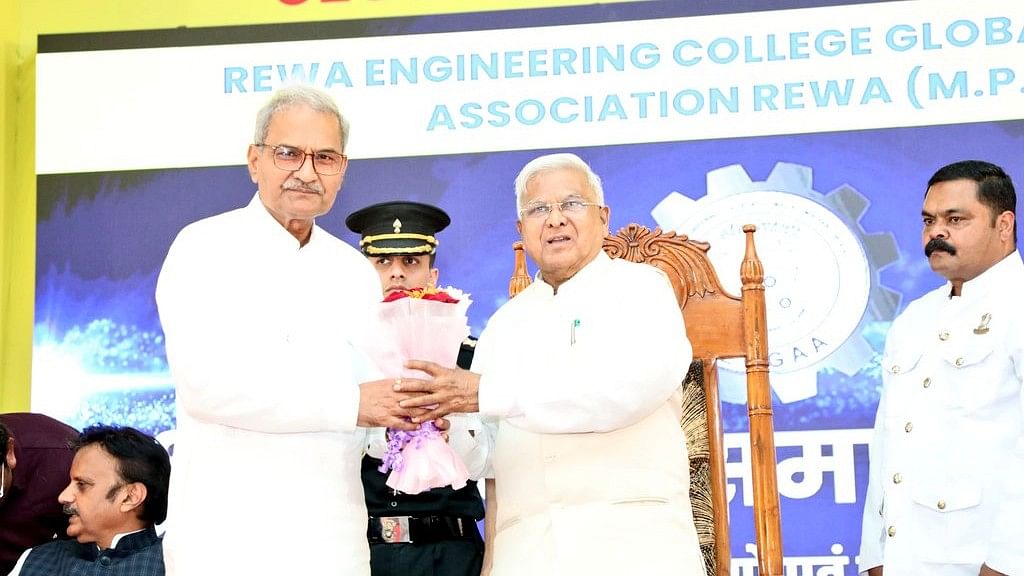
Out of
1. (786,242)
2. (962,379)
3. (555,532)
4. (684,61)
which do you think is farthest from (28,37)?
(962,379)

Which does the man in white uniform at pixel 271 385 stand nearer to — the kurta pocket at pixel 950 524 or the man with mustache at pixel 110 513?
the man with mustache at pixel 110 513

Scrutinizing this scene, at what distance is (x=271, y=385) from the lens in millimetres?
2498

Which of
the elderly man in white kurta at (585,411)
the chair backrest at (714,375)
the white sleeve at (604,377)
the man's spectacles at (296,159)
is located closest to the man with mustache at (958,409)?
the chair backrest at (714,375)

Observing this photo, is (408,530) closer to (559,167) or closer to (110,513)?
(110,513)

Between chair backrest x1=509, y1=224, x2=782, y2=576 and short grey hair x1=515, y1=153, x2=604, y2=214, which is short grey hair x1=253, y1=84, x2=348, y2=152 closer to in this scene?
short grey hair x1=515, y1=153, x2=604, y2=214

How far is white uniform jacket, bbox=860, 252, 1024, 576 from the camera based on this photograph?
331 cm

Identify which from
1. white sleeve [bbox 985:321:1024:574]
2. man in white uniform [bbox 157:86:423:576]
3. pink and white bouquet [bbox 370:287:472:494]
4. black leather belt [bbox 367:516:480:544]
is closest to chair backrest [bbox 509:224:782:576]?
white sleeve [bbox 985:321:1024:574]

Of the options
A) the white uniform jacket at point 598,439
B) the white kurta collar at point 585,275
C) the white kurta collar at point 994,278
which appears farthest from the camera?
the white kurta collar at point 994,278

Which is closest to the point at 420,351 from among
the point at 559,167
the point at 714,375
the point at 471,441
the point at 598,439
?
the point at 471,441

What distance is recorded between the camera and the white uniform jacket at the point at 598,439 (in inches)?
103

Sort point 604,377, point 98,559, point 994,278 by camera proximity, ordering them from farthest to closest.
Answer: point 994,278 < point 98,559 < point 604,377

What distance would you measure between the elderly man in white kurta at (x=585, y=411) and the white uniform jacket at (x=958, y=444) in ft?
3.17

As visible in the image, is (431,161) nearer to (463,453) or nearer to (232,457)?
(463,453)

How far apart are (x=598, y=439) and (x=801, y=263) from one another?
2078 mm
